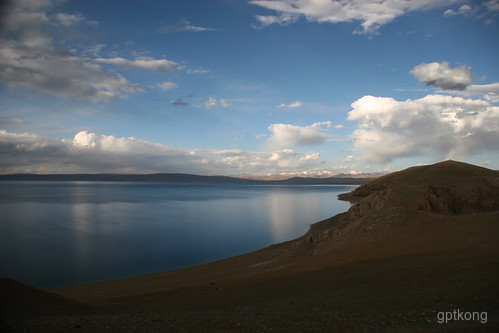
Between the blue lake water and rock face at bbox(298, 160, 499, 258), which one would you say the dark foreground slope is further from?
the blue lake water

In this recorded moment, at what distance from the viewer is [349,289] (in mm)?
11672

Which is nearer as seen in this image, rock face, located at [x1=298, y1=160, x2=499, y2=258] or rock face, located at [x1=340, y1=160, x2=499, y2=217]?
rock face, located at [x1=298, y1=160, x2=499, y2=258]

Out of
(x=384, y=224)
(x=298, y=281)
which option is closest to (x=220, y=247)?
(x=384, y=224)

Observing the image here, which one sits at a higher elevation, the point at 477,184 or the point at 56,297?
the point at 477,184

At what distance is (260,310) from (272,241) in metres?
26.5

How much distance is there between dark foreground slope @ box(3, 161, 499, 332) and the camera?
26.3 ft

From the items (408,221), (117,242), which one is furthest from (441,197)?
(117,242)

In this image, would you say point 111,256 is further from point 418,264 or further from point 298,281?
point 418,264

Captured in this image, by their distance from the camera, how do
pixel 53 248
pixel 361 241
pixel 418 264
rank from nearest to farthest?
1. pixel 418 264
2. pixel 361 241
3. pixel 53 248

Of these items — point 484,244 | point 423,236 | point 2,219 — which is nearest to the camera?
point 484,244

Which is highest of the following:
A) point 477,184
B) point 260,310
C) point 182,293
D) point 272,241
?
point 477,184

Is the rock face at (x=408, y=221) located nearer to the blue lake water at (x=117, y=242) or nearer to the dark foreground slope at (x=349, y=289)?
the dark foreground slope at (x=349, y=289)

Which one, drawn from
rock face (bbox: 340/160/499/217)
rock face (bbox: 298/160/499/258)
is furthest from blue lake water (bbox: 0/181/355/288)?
rock face (bbox: 340/160/499/217)

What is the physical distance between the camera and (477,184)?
33.3 meters
